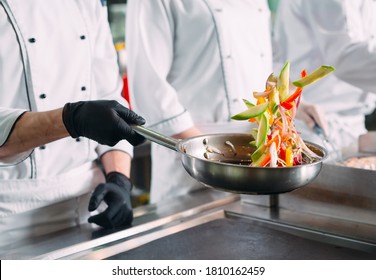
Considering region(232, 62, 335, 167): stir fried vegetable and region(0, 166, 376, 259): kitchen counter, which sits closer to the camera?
region(232, 62, 335, 167): stir fried vegetable

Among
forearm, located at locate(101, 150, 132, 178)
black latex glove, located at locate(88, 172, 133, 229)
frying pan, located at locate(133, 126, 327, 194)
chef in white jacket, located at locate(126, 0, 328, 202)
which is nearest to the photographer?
frying pan, located at locate(133, 126, 327, 194)

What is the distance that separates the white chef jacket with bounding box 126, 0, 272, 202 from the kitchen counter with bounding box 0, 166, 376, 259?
1.53ft

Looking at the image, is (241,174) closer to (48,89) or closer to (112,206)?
(112,206)

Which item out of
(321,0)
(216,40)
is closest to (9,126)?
(216,40)

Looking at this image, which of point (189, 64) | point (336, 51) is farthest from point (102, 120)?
point (336, 51)

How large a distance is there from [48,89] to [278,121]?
0.66 metres

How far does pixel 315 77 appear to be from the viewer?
3.39 feet

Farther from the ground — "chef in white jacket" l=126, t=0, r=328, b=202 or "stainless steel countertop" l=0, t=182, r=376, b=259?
"chef in white jacket" l=126, t=0, r=328, b=202

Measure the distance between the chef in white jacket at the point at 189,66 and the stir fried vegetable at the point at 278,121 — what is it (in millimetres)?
730

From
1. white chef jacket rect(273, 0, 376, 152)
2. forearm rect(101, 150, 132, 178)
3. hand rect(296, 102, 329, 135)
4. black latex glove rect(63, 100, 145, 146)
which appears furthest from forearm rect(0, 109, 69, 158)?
white chef jacket rect(273, 0, 376, 152)

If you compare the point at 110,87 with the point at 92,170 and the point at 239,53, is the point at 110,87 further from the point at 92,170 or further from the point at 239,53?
the point at 239,53

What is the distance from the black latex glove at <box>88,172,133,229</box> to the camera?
1.34 meters

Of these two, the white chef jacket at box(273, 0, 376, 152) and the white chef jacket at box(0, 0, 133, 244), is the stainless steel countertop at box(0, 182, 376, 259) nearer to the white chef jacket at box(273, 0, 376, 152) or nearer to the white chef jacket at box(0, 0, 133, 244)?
the white chef jacket at box(0, 0, 133, 244)

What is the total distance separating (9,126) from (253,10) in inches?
45.3
